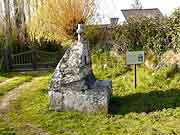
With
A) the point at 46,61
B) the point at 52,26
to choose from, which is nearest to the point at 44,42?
the point at 46,61

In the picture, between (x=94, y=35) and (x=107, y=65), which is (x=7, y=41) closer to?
(x=94, y=35)

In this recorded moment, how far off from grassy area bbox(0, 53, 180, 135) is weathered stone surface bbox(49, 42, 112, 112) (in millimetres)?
248

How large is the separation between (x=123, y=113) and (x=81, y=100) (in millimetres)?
1118

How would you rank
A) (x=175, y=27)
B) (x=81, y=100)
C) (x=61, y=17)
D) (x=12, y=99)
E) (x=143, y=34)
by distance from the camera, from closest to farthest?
(x=81, y=100) → (x=12, y=99) → (x=175, y=27) → (x=143, y=34) → (x=61, y=17)

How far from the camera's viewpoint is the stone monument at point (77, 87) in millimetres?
9336

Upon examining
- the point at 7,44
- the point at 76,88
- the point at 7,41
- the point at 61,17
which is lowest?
the point at 76,88

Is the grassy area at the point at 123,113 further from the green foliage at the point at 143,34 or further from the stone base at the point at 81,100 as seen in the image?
the green foliage at the point at 143,34

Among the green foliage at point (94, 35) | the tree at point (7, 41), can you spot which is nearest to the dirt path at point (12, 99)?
the green foliage at point (94, 35)

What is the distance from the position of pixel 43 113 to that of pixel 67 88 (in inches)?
35.0

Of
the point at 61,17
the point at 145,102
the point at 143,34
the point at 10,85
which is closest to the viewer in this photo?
the point at 145,102

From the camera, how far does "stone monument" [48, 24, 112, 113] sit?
368 inches

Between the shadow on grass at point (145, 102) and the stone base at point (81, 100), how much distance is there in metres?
0.40

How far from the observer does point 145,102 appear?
10.0 meters

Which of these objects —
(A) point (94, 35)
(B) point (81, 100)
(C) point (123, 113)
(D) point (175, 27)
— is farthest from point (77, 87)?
(A) point (94, 35)
